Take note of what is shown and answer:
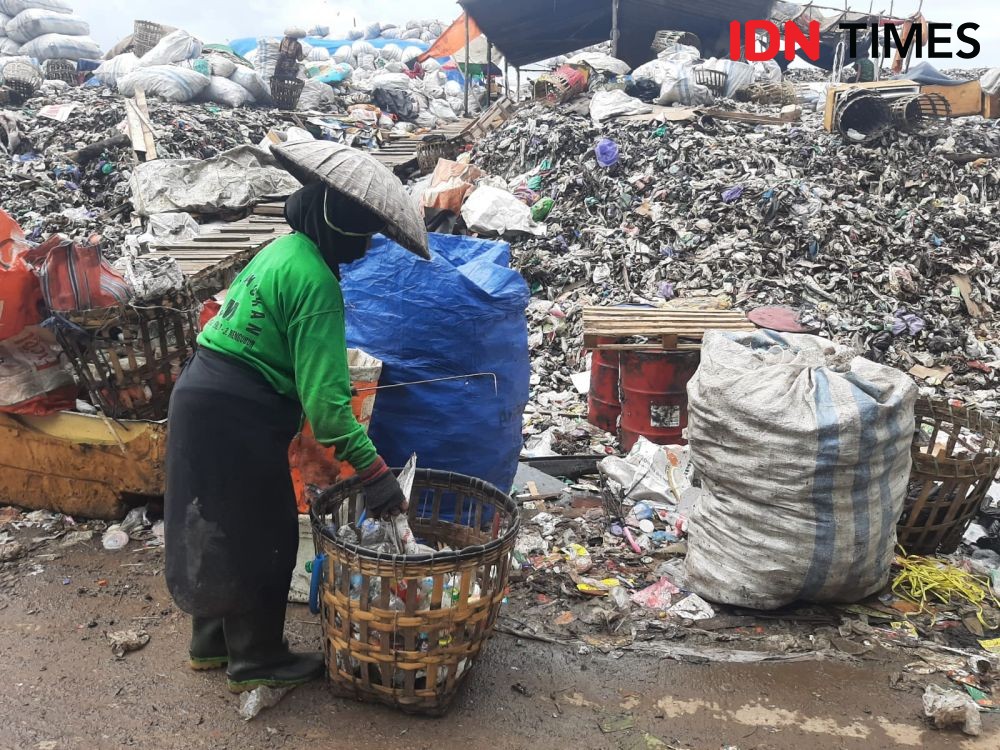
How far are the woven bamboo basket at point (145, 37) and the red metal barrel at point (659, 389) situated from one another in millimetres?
16978

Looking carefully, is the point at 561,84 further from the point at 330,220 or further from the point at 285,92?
the point at 330,220

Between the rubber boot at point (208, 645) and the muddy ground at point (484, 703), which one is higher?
the rubber boot at point (208, 645)

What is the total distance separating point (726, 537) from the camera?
8.86 ft

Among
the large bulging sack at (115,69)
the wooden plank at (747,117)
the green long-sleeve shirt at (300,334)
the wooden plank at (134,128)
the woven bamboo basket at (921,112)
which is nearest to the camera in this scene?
the green long-sleeve shirt at (300,334)

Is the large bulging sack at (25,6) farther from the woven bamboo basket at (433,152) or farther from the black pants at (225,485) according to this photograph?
the black pants at (225,485)

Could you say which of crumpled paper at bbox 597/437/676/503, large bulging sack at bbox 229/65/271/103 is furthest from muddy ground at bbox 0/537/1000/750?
large bulging sack at bbox 229/65/271/103

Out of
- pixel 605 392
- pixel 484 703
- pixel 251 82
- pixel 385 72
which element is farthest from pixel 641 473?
pixel 385 72

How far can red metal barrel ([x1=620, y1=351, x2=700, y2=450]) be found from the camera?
13.1 feet

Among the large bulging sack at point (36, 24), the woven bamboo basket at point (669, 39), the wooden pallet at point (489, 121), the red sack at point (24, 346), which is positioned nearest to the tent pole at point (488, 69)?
the wooden pallet at point (489, 121)

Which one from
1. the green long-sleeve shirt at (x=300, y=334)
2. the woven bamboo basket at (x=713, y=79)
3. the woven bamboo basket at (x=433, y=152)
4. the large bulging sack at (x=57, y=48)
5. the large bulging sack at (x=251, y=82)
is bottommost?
the green long-sleeve shirt at (x=300, y=334)

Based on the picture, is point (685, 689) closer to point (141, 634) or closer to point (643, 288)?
point (141, 634)

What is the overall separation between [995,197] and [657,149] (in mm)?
3732

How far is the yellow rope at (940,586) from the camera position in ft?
9.27

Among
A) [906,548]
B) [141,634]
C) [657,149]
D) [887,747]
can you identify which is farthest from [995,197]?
[141,634]
